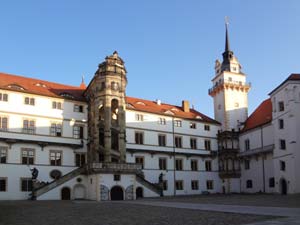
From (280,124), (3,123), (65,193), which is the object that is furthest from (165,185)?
(3,123)

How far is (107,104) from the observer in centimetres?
4756

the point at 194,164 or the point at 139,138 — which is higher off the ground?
the point at 139,138

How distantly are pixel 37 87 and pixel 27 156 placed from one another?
950 centimetres

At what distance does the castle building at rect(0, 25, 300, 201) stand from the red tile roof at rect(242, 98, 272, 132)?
250mm

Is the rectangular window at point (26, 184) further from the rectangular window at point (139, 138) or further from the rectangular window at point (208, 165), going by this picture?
the rectangular window at point (208, 165)

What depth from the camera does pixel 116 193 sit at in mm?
44406

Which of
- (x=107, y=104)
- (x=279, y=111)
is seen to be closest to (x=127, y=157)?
(x=107, y=104)

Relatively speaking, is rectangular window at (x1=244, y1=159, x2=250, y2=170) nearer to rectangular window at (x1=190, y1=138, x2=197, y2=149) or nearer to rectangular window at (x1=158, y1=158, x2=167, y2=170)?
rectangular window at (x1=190, y1=138, x2=197, y2=149)

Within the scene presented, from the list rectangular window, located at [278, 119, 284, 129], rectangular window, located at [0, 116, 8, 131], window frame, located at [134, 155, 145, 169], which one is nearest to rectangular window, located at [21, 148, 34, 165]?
rectangular window, located at [0, 116, 8, 131]

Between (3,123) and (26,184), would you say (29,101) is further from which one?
(26,184)

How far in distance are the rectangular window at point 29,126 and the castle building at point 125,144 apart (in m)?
0.12

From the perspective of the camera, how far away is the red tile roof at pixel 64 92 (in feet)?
152

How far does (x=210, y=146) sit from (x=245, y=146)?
5491 mm

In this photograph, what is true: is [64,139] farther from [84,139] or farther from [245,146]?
[245,146]
